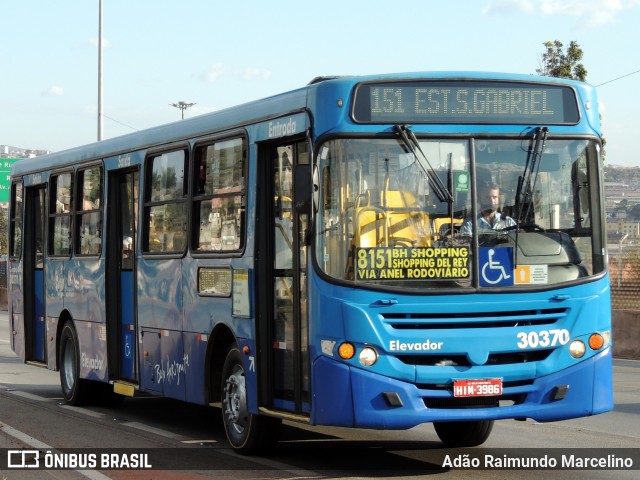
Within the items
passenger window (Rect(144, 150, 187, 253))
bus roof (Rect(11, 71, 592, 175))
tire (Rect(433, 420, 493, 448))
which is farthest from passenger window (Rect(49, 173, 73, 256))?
tire (Rect(433, 420, 493, 448))

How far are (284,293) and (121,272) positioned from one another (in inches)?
180

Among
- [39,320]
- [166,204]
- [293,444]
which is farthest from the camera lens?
[39,320]

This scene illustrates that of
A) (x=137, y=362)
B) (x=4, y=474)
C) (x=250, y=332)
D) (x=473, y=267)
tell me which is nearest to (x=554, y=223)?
(x=473, y=267)

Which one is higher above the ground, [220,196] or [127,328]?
[220,196]

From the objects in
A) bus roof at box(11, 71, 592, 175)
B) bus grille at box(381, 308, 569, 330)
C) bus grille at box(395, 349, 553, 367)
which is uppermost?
bus roof at box(11, 71, 592, 175)

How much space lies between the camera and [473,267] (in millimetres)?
9383

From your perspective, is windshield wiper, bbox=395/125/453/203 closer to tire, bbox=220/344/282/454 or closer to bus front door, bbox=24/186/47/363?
tire, bbox=220/344/282/454

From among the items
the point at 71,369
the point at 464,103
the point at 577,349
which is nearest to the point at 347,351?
the point at 577,349

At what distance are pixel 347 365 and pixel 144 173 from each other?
4.89 meters

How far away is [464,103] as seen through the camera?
9.66m

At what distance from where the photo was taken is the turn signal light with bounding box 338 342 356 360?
9211 millimetres

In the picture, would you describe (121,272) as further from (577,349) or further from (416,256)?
(577,349)

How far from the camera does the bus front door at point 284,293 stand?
991cm

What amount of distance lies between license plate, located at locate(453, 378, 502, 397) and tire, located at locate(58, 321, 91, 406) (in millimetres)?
7420
